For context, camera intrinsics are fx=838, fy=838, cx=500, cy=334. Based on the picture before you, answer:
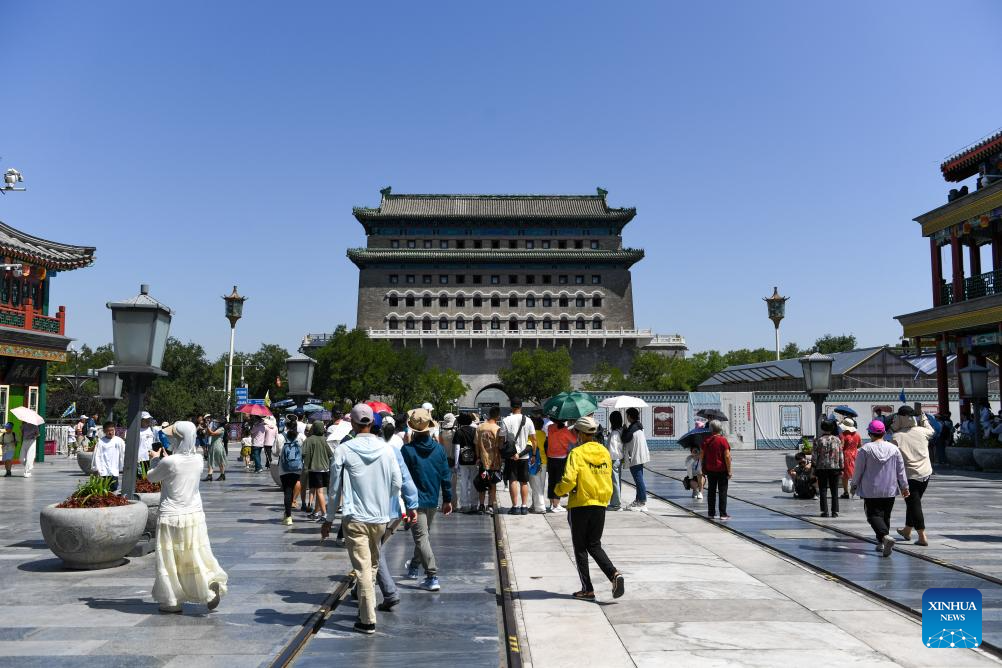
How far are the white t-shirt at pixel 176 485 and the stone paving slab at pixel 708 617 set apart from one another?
115 inches

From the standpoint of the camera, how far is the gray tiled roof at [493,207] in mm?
75312

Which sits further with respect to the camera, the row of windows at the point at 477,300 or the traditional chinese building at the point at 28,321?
the row of windows at the point at 477,300

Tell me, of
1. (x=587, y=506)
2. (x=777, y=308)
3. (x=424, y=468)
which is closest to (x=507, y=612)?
(x=587, y=506)

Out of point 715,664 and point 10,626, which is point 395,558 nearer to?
point 10,626

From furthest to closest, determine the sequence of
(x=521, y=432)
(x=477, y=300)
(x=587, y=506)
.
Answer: (x=477, y=300) < (x=521, y=432) < (x=587, y=506)

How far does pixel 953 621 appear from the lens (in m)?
5.68

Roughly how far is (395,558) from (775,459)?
22966 mm

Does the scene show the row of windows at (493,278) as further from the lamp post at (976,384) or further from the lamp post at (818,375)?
the lamp post at (818,375)

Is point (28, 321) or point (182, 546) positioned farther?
point (28, 321)

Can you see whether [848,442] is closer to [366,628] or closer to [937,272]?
[366,628]

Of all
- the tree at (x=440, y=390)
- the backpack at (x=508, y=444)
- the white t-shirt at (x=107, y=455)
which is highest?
the tree at (x=440, y=390)

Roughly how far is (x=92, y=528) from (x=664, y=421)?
29130 millimetres

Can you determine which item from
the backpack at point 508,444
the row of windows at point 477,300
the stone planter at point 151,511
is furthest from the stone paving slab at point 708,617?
the row of windows at point 477,300

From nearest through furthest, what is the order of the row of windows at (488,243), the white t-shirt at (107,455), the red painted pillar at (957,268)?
the white t-shirt at (107,455)
the red painted pillar at (957,268)
the row of windows at (488,243)
